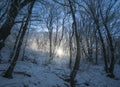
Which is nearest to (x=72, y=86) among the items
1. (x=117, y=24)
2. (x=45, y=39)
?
(x=117, y=24)

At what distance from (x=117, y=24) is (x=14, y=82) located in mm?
23118

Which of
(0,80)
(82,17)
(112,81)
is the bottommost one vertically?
(112,81)

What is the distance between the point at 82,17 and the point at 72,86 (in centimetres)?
→ 1916

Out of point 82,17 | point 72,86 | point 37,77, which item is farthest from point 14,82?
point 82,17

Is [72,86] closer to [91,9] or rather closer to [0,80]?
[0,80]

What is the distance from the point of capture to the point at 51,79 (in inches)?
595

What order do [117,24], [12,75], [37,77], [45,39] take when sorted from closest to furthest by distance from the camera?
[12,75], [37,77], [117,24], [45,39]

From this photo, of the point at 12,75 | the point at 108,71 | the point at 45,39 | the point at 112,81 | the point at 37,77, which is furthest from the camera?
the point at 45,39

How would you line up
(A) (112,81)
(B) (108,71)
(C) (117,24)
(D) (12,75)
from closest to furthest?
(D) (12,75), (A) (112,81), (B) (108,71), (C) (117,24)

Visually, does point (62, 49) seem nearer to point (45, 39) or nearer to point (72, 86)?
point (45, 39)

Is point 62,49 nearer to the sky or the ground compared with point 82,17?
nearer to the ground

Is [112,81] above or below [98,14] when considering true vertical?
below

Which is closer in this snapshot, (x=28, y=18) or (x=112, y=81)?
(x=28, y=18)

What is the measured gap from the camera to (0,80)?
11.8 meters
